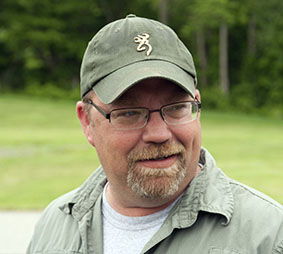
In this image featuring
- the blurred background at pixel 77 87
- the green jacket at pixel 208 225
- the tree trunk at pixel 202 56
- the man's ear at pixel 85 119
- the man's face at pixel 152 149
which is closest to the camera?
the green jacket at pixel 208 225

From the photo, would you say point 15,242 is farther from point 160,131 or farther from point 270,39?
point 270,39

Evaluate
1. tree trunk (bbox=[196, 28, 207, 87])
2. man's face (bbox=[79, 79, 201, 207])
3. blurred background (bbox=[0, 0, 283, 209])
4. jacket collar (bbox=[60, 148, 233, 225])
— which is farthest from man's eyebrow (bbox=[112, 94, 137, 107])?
tree trunk (bbox=[196, 28, 207, 87])

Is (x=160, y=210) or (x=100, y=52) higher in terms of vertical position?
(x=100, y=52)

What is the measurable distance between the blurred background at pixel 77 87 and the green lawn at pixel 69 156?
0.08 ft

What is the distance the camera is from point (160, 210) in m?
1.83

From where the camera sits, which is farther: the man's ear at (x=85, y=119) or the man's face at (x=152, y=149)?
the man's ear at (x=85, y=119)

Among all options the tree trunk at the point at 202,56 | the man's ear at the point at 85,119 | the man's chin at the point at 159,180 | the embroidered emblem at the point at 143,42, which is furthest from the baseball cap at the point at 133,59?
the tree trunk at the point at 202,56

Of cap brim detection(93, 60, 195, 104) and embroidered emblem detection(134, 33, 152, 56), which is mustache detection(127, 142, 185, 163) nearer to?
cap brim detection(93, 60, 195, 104)

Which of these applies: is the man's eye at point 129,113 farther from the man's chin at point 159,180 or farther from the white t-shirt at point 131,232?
the white t-shirt at point 131,232

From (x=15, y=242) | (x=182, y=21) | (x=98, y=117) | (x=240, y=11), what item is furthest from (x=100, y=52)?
(x=182, y=21)

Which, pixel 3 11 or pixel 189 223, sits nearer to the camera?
pixel 189 223

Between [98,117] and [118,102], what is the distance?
0.11 meters

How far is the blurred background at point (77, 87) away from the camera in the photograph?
34.6 ft

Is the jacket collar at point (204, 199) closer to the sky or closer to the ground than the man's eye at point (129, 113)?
closer to the ground
